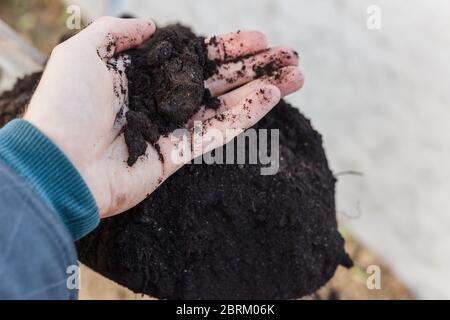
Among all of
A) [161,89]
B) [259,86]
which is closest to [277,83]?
[259,86]

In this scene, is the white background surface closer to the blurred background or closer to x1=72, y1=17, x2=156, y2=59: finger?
the blurred background

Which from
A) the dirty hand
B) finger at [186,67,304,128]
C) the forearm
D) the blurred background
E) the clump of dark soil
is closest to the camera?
the forearm

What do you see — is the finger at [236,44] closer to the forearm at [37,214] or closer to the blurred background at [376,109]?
the blurred background at [376,109]

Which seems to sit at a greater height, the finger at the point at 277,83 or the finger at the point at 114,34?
the finger at the point at 114,34

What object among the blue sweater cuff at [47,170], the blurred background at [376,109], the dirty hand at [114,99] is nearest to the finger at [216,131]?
the dirty hand at [114,99]

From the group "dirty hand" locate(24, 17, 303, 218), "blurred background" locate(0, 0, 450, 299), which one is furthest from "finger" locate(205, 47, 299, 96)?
"blurred background" locate(0, 0, 450, 299)

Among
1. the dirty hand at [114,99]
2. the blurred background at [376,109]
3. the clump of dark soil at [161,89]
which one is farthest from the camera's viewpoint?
the blurred background at [376,109]
